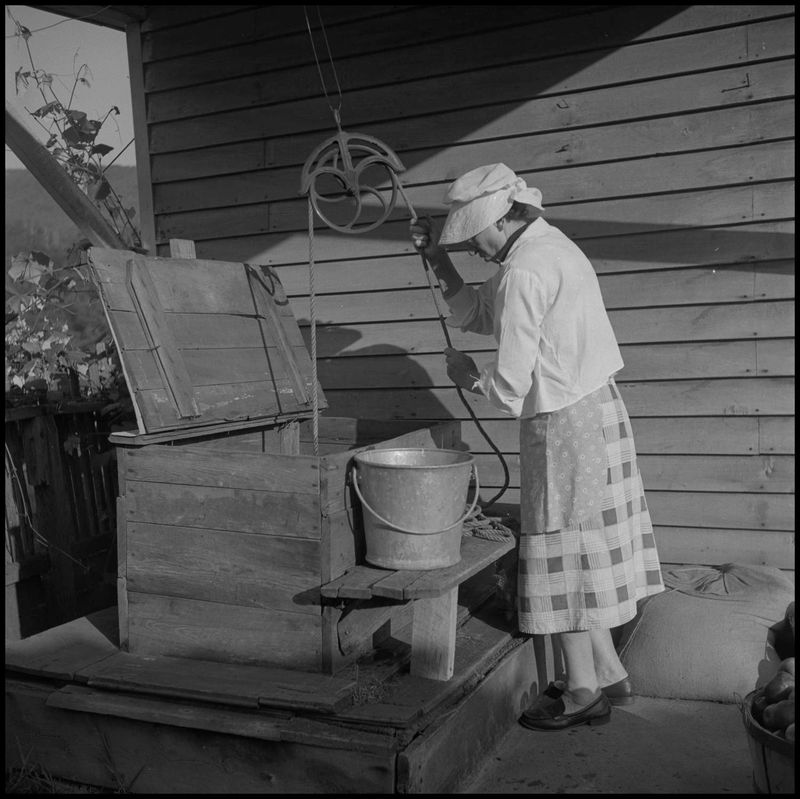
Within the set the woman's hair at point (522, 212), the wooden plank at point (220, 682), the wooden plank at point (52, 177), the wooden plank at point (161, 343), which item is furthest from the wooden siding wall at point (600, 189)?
the wooden plank at point (220, 682)

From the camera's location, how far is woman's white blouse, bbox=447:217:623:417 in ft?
10.4

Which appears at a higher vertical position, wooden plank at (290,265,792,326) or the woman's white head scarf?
the woman's white head scarf

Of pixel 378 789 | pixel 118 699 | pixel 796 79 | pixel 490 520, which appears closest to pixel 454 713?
pixel 378 789

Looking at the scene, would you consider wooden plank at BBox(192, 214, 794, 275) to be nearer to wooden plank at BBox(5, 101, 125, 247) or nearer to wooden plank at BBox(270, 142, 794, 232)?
wooden plank at BBox(270, 142, 794, 232)

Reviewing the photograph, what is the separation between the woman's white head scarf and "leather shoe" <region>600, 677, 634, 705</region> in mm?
1933

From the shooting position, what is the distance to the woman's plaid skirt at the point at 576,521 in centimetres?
330

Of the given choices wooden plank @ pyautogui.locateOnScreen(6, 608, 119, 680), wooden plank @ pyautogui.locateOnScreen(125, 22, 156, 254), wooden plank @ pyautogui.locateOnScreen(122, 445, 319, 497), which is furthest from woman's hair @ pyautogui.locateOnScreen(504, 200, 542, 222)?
wooden plank @ pyautogui.locateOnScreen(125, 22, 156, 254)

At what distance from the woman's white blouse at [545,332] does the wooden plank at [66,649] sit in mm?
1779

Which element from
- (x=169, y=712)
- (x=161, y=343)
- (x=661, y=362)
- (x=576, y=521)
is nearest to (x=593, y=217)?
(x=661, y=362)

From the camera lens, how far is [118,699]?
3.11 metres

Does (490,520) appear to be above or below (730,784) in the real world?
above

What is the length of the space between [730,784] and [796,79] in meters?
2.88

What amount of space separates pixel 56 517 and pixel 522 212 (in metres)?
3.12

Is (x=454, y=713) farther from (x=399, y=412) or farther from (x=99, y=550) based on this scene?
(x=99, y=550)
